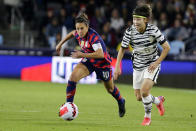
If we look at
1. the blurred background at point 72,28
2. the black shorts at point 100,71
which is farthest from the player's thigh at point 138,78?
the blurred background at point 72,28

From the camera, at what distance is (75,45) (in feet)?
75.0

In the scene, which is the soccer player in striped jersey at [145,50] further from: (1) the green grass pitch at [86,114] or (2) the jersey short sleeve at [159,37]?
(1) the green grass pitch at [86,114]

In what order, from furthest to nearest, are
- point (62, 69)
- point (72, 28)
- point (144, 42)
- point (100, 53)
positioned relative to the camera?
point (72, 28) → point (62, 69) → point (100, 53) → point (144, 42)

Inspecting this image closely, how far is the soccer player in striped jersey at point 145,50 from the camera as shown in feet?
30.0

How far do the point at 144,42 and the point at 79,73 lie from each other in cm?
136

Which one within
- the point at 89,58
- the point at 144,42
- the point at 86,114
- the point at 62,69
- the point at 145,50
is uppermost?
the point at 144,42

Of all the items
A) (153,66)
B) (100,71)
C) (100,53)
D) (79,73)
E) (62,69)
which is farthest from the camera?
(62,69)

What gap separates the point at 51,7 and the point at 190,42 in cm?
765

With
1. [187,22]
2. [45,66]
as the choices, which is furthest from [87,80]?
[187,22]

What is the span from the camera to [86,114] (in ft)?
35.3

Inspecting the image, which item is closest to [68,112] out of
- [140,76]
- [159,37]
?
[140,76]

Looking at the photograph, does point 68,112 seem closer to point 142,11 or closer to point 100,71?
point 100,71

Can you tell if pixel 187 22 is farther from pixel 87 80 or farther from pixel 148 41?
pixel 148 41

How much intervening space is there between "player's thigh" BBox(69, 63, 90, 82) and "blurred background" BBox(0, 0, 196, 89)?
10125 mm
